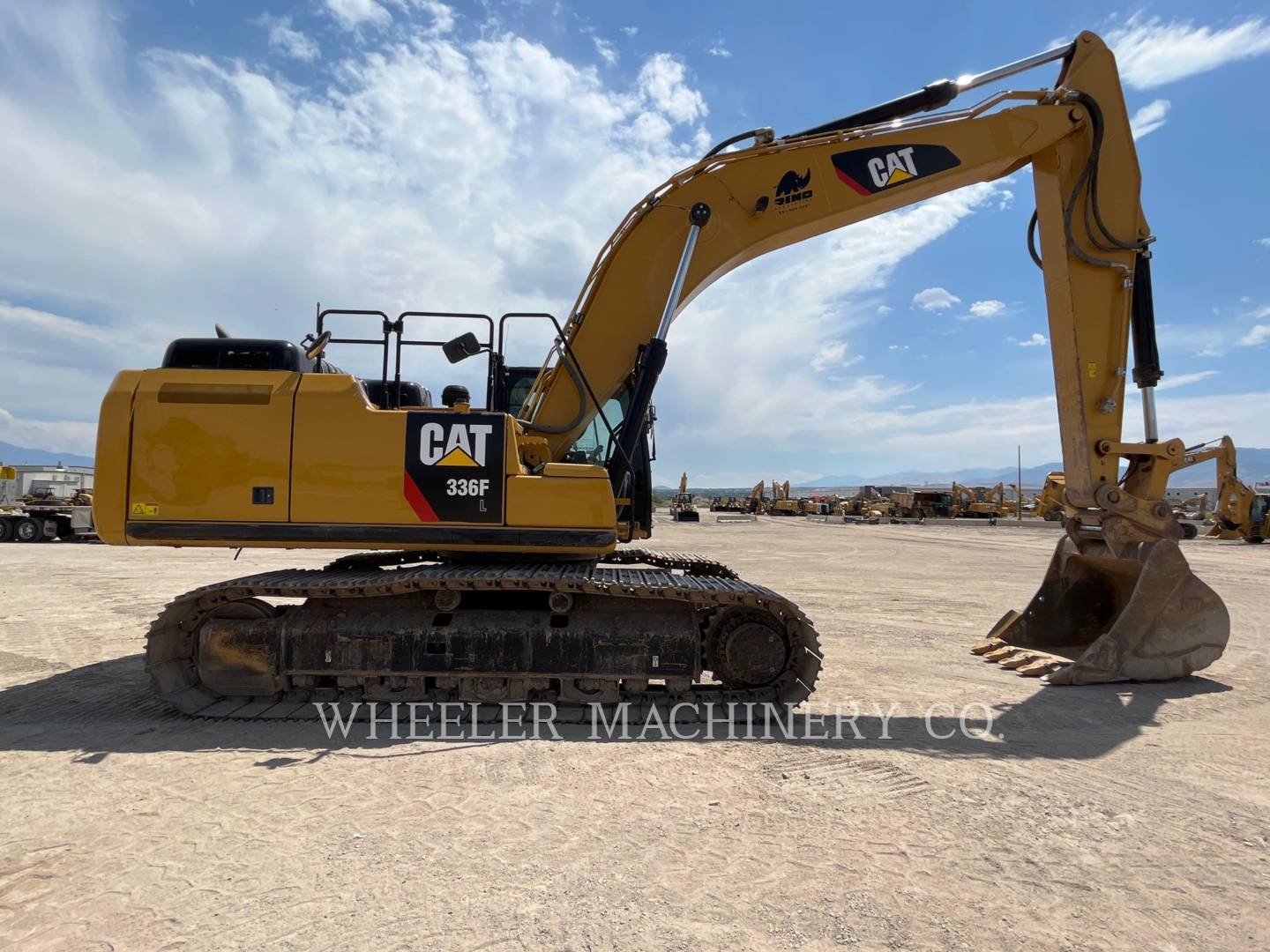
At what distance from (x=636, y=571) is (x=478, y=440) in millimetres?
1846

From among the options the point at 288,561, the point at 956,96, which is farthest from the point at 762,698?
the point at 288,561

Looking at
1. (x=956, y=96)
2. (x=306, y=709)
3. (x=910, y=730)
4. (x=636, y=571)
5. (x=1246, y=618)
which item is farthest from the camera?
(x=1246, y=618)

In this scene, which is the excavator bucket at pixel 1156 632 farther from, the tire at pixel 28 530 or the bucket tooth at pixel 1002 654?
the tire at pixel 28 530

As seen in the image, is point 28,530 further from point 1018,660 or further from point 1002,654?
point 1018,660

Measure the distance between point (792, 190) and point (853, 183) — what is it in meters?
0.56

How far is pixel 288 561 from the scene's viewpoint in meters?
16.2

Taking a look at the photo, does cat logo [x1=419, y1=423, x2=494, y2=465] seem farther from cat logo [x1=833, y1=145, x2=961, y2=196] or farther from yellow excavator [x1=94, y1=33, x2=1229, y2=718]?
cat logo [x1=833, y1=145, x2=961, y2=196]

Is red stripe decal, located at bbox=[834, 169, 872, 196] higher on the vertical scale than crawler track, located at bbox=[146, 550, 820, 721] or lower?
higher

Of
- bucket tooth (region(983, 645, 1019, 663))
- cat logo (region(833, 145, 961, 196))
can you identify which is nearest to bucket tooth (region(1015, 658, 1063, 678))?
bucket tooth (region(983, 645, 1019, 663))

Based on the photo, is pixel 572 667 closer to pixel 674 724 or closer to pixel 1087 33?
pixel 674 724

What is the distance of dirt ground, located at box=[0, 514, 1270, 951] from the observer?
273cm

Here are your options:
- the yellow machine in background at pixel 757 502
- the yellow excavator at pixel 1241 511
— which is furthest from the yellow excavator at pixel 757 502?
the yellow excavator at pixel 1241 511

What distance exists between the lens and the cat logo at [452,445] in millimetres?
5375

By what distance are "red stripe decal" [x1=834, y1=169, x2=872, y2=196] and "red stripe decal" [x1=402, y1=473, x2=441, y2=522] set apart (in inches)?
183
